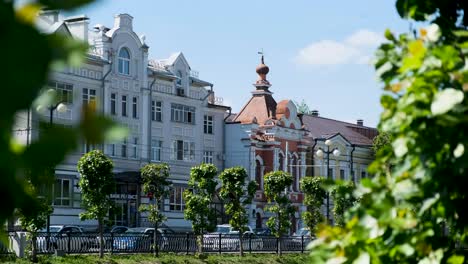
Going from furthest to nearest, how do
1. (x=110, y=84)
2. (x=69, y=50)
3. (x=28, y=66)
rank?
(x=110, y=84) → (x=69, y=50) → (x=28, y=66)

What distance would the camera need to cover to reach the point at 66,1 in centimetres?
157

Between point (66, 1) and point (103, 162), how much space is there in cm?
3002

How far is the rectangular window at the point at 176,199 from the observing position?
2022 inches

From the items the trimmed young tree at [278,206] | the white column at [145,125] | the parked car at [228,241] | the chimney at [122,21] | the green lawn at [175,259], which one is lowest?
the green lawn at [175,259]

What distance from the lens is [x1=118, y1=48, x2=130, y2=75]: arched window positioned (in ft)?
160

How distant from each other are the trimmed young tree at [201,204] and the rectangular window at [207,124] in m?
16.6

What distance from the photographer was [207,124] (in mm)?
56031

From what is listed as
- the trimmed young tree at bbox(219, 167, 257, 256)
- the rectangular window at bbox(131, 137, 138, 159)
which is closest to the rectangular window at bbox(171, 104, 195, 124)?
the rectangular window at bbox(131, 137, 138, 159)

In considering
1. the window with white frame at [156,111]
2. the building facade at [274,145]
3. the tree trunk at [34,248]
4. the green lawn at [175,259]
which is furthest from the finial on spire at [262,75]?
the tree trunk at [34,248]

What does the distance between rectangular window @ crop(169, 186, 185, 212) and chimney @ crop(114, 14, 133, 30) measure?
10368mm

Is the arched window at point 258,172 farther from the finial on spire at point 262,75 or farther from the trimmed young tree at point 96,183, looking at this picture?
the trimmed young tree at point 96,183

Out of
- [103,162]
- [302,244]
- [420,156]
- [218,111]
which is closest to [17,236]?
[103,162]

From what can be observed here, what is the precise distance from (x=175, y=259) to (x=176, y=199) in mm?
19683

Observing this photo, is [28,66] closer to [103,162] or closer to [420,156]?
[420,156]
